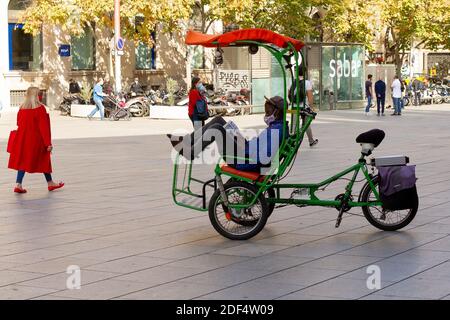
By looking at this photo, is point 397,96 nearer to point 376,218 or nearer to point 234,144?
point 376,218

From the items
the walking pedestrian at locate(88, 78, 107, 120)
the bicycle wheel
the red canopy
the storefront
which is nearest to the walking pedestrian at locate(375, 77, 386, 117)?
the storefront

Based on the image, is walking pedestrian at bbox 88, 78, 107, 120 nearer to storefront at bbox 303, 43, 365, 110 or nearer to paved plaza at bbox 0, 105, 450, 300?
storefront at bbox 303, 43, 365, 110

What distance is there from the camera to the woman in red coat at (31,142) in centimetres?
1355

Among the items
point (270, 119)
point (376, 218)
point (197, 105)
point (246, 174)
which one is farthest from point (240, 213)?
point (197, 105)

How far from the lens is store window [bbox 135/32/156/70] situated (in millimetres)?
46531

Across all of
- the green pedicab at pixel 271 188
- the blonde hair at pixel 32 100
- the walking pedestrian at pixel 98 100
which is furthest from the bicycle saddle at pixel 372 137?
the walking pedestrian at pixel 98 100

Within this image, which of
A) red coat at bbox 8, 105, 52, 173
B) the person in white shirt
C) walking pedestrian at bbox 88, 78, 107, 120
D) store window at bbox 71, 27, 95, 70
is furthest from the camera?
store window at bbox 71, 27, 95, 70

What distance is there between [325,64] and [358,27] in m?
6.60

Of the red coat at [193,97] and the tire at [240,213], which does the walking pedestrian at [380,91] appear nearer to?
the red coat at [193,97]

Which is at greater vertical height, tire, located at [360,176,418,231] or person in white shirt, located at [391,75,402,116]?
person in white shirt, located at [391,75,402,116]

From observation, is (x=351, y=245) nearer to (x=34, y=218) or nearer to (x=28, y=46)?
(x=34, y=218)

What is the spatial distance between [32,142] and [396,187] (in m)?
5.87

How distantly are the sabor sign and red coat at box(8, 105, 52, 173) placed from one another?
81.7 feet
